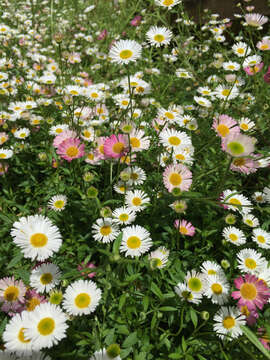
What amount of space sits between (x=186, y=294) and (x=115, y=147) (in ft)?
2.72

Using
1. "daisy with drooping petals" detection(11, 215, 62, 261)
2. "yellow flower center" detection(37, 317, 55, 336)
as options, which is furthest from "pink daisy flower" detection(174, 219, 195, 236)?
"yellow flower center" detection(37, 317, 55, 336)

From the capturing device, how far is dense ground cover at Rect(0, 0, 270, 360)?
108 cm

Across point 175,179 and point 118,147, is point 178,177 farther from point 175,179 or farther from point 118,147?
point 118,147

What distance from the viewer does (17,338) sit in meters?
0.97

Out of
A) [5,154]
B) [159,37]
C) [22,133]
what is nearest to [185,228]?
[159,37]

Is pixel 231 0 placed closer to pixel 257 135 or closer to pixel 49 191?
pixel 257 135

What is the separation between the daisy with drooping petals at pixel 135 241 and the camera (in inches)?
Result: 50.2

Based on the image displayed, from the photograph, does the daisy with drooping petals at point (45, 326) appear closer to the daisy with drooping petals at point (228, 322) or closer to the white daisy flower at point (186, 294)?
the white daisy flower at point (186, 294)

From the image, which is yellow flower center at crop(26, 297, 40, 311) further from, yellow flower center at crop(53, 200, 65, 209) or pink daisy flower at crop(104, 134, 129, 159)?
pink daisy flower at crop(104, 134, 129, 159)

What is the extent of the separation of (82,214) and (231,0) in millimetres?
3770

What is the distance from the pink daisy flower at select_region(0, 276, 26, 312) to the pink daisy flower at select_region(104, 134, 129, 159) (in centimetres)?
77

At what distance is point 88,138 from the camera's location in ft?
6.15

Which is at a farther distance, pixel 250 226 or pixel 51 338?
pixel 250 226

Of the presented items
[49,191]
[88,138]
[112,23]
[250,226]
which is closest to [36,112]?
[88,138]
